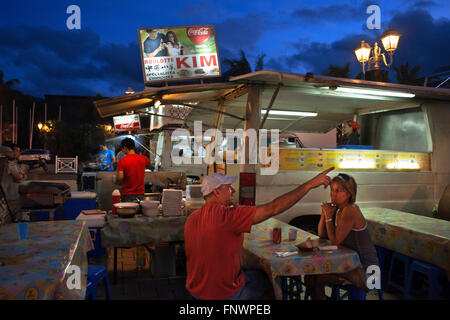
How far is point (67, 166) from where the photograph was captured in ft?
61.6

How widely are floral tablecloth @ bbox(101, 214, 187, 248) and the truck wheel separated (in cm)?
192

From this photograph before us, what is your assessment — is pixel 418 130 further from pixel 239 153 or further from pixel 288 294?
pixel 288 294

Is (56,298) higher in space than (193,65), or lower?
lower

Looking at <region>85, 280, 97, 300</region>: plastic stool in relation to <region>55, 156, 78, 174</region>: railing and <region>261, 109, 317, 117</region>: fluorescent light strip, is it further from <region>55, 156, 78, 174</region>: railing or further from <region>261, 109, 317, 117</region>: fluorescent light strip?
<region>55, 156, 78, 174</region>: railing

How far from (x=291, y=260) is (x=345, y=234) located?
0.78 metres

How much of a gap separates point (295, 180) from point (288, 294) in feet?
6.50

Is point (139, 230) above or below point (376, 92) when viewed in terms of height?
below

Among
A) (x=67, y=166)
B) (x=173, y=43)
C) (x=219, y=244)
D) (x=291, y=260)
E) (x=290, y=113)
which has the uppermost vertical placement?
(x=173, y=43)

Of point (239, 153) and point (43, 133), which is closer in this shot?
point (239, 153)

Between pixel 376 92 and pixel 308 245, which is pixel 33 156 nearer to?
pixel 376 92

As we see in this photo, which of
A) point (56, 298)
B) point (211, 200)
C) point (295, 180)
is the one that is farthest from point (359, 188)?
point (56, 298)

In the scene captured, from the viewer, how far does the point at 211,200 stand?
2854 millimetres

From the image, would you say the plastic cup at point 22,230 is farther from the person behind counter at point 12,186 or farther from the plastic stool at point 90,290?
the person behind counter at point 12,186

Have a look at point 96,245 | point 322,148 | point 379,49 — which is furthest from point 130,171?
point 379,49
